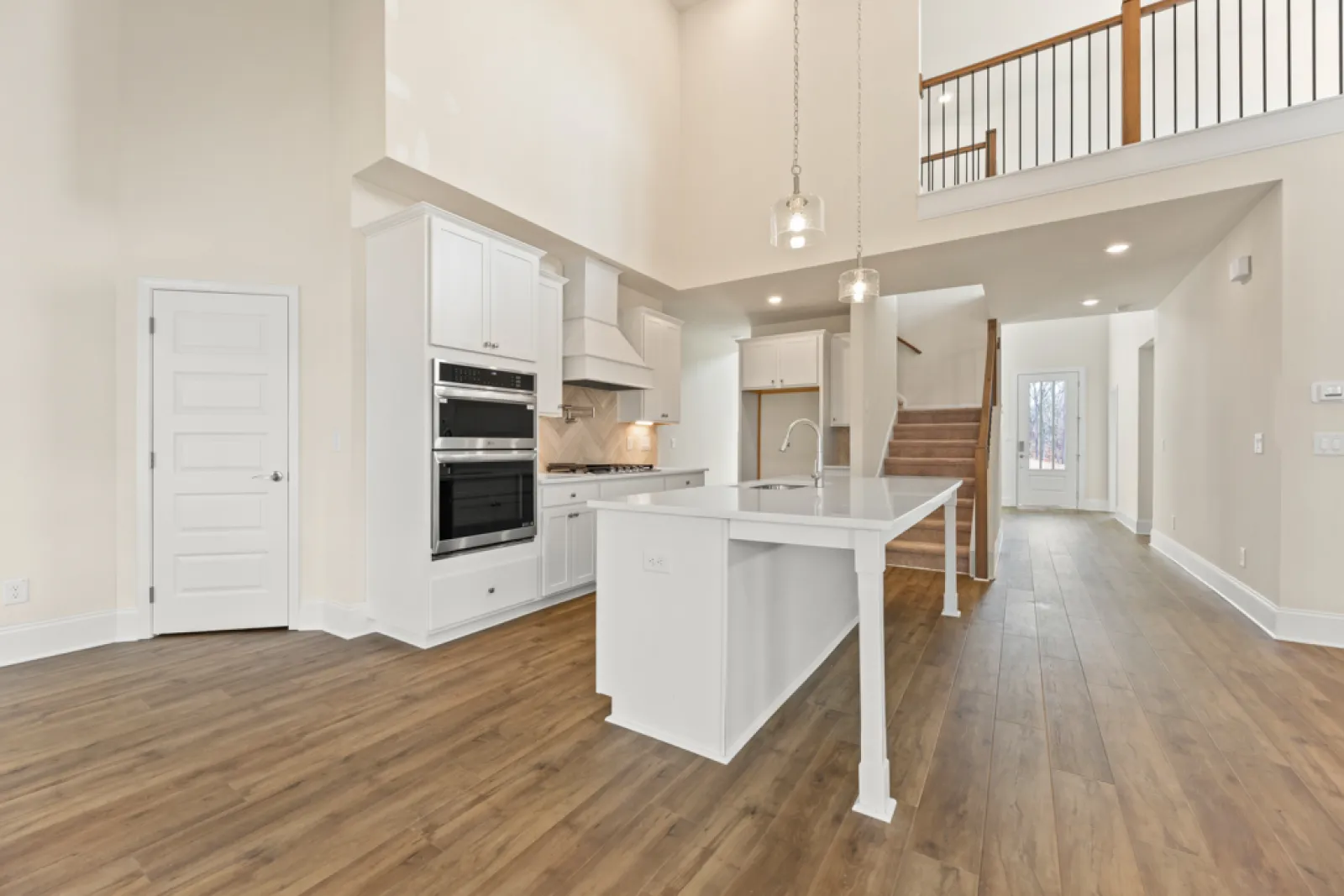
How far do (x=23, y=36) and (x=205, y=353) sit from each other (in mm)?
1673

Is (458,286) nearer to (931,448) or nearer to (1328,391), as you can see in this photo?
(1328,391)

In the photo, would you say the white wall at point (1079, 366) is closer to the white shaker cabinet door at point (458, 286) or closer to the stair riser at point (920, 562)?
the stair riser at point (920, 562)

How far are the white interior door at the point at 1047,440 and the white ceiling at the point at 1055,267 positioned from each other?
119 inches

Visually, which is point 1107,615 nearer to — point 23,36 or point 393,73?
point 393,73

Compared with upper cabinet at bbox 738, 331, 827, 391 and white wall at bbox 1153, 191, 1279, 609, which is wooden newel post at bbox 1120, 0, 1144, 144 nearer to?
white wall at bbox 1153, 191, 1279, 609

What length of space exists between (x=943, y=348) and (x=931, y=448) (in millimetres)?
2303

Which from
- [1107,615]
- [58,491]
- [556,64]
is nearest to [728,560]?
[1107,615]

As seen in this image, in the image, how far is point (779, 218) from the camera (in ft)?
9.09

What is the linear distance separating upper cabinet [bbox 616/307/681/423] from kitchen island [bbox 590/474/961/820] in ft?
9.92

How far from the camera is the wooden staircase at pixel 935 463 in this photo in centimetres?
496

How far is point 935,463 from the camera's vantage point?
230 inches

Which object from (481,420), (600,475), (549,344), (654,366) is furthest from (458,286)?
(654,366)

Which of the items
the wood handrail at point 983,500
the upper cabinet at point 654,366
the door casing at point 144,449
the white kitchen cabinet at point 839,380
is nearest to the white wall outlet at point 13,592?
the door casing at point 144,449

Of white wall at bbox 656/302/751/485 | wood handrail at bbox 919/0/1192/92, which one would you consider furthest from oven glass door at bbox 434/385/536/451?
wood handrail at bbox 919/0/1192/92
